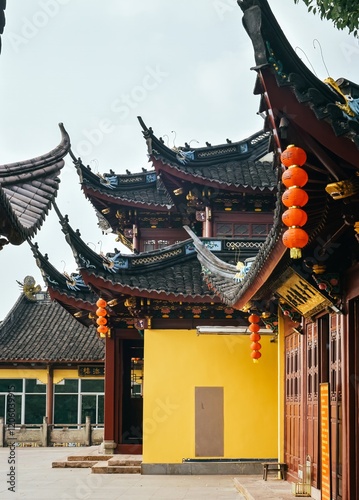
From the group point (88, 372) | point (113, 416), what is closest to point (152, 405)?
point (113, 416)

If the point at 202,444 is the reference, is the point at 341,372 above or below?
above

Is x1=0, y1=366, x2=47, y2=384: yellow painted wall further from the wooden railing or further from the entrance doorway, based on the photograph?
the entrance doorway

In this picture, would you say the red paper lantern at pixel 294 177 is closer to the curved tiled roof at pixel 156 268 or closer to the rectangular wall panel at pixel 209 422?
the curved tiled roof at pixel 156 268

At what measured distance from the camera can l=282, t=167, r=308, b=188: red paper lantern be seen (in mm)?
5988

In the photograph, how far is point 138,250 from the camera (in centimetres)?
2066

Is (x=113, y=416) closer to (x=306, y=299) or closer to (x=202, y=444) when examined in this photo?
(x=202, y=444)

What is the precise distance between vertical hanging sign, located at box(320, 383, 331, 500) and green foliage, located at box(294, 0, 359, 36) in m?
3.89

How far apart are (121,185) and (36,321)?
1230 cm

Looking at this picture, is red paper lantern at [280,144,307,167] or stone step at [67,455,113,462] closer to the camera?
red paper lantern at [280,144,307,167]

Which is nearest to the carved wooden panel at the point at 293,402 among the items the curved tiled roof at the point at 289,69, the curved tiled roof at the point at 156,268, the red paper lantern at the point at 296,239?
the curved tiled roof at the point at 156,268

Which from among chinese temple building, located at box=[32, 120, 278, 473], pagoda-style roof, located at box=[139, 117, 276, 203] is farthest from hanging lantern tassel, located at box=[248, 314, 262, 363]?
pagoda-style roof, located at box=[139, 117, 276, 203]

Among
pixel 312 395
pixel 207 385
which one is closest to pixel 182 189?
pixel 207 385

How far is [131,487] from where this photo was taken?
46.6 feet

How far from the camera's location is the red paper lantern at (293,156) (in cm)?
597
